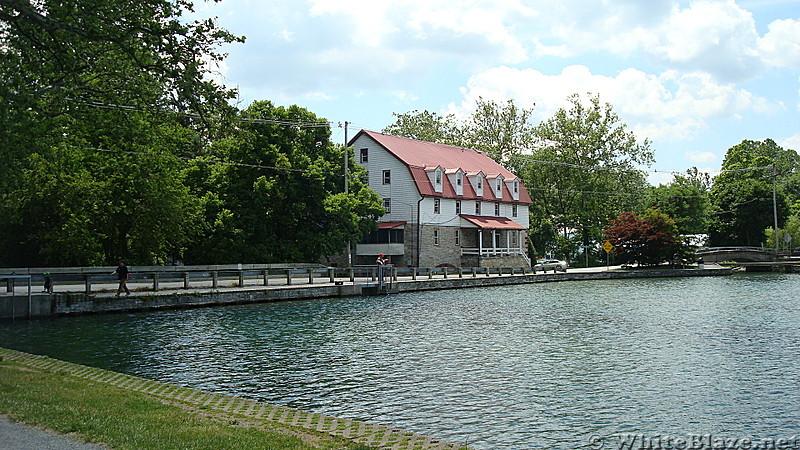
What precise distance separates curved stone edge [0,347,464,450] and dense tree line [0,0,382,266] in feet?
26.0

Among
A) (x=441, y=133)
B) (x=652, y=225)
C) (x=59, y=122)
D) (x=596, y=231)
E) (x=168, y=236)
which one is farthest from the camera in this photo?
(x=441, y=133)

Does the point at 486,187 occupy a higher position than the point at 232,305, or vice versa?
the point at 486,187

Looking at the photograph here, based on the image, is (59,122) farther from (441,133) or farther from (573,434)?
(441,133)

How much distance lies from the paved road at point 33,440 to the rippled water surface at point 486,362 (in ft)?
17.3

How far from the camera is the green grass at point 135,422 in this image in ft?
27.3

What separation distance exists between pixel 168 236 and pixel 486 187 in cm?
3816

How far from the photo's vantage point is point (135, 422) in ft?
30.1

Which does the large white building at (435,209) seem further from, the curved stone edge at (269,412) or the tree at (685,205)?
the curved stone edge at (269,412)

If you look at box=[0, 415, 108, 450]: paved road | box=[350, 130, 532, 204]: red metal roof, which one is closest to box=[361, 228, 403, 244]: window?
box=[350, 130, 532, 204]: red metal roof

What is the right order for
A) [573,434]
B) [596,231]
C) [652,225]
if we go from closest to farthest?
[573,434]
[652,225]
[596,231]

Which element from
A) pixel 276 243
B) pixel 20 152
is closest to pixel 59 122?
pixel 20 152

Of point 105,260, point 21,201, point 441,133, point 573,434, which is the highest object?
point 441,133

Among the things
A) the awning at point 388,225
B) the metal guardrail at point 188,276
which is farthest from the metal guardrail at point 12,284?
the awning at point 388,225

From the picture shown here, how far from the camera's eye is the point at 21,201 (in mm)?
34125
